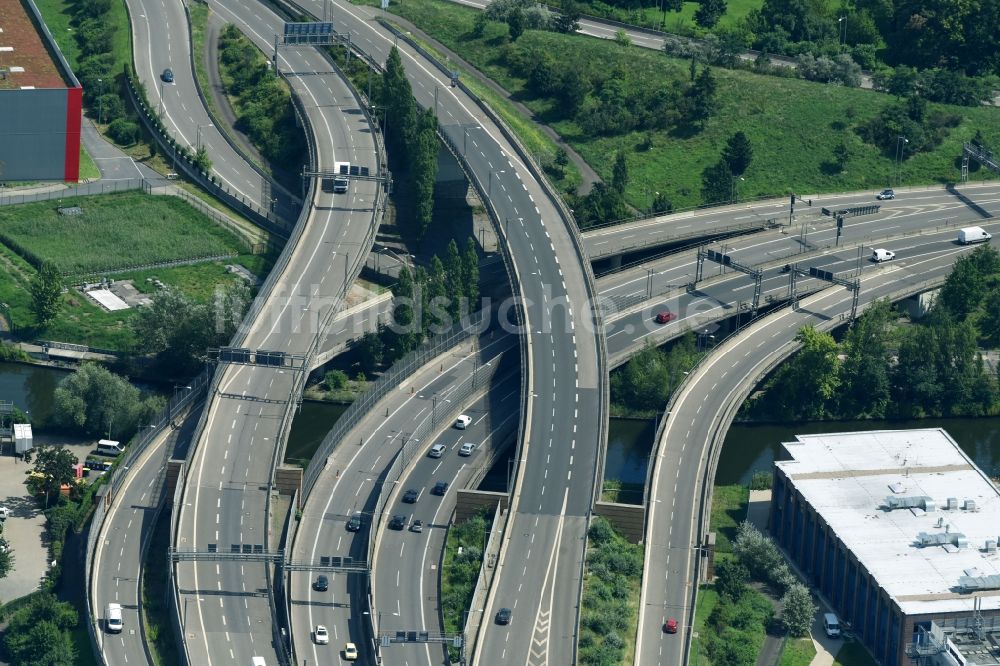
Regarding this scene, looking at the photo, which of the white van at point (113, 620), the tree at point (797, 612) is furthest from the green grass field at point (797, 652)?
the white van at point (113, 620)

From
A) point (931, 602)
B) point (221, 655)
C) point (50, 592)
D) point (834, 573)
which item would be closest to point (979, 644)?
point (931, 602)

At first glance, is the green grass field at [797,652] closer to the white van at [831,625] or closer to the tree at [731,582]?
the white van at [831,625]

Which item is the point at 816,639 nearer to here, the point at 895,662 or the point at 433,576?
the point at 895,662

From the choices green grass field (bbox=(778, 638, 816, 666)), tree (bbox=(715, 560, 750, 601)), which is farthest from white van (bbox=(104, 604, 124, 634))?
green grass field (bbox=(778, 638, 816, 666))

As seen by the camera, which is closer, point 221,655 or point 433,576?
point 221,655

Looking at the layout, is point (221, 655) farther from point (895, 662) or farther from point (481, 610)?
point (895, 662)

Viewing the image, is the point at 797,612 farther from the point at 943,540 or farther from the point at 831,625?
the point at 943,540

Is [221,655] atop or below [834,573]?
below
